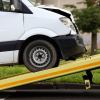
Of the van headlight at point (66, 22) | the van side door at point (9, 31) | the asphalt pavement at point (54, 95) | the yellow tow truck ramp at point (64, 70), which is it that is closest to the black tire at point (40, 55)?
the yellow tow truck ramp at point (64, 70)

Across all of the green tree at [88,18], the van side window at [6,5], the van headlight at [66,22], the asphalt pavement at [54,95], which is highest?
A: the van side window at [6,5]

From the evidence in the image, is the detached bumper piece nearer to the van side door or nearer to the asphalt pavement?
the van side door

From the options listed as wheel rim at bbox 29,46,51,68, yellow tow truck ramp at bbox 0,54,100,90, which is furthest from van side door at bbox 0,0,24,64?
yellow tow truck ramp at bbox 0,54,100,90

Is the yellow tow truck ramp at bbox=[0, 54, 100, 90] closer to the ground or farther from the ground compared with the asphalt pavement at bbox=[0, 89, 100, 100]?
farther from the ground

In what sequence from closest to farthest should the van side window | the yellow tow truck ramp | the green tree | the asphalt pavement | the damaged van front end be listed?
1. the yellow tow truck ramp
2. the damaged van front end
3. the van side window
4. the asphalt pavement
5. the green tree

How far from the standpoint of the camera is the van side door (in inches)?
384

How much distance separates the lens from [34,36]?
31.9 ft

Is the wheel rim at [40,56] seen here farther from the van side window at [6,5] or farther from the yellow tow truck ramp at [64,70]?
the van side window at [6,5]

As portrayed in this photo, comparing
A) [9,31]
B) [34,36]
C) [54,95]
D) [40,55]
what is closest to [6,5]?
[9,31]

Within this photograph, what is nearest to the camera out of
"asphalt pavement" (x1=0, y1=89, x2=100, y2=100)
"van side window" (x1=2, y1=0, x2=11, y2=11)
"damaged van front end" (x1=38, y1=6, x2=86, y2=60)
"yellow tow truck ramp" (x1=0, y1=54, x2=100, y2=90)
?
"yellow tow truck ramp" (x1=0, y1=54, x2=100, y2=90)

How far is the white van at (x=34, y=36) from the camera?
969 cm

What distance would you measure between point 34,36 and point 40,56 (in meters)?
0.41

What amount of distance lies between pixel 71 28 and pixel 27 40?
35.8 inches

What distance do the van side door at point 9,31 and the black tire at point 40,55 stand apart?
294mm
